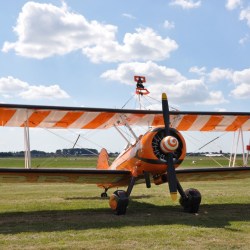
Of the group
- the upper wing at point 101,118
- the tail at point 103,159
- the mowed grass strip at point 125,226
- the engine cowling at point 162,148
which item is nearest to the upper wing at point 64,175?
the mowed grass strip at point 125,226

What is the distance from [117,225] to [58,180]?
3223 mm

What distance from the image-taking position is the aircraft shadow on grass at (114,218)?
8.13 metres

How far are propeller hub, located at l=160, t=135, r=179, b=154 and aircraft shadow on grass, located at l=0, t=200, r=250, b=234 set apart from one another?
5.32 feet

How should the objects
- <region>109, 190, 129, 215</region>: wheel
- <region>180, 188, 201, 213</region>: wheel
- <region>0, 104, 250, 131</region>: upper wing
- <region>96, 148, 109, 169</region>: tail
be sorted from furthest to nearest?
1. <region>96, 148, 109, 169</region>: tail
2. <region>0, 104, 250, 131</region>: upper wing
3. <region>180, 188, 201, 213</region>: wheel
4. <region>109, 190, 129, 215</region>: wheel

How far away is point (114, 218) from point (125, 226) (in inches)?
46.2

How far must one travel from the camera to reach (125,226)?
318 inches

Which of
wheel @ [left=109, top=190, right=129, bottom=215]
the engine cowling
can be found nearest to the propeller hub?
the engine cowling

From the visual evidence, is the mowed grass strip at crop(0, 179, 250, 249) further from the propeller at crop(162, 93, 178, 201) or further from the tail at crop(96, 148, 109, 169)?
the tail at crop(96, 148, 109, 169)

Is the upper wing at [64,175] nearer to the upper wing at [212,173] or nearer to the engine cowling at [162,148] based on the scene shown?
the engine cowling at [162,148]

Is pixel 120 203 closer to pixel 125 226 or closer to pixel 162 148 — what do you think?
pixel 125 226

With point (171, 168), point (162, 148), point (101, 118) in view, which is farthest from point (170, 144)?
point (101, 118)

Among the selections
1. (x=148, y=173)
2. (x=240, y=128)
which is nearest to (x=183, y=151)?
(x=148, y=173)

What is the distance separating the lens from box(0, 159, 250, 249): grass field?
6461 millimetres

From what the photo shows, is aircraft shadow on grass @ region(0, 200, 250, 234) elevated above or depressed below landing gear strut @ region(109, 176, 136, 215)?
below
